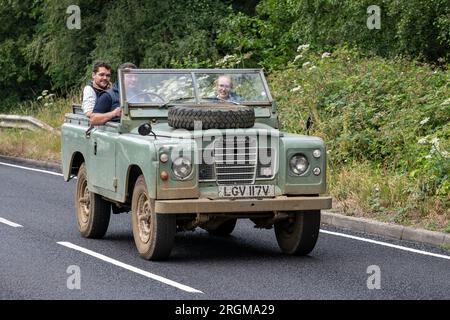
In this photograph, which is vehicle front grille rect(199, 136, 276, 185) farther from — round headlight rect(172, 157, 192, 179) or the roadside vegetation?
the roadside vegetation

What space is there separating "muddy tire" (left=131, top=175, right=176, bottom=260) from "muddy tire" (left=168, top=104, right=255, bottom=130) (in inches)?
28.4

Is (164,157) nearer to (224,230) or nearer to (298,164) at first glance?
(298,164)

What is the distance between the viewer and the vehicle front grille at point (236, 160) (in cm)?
1231

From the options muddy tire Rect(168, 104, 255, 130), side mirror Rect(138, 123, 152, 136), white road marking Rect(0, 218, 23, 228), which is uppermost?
muddy tire Rect(168, 104, 255, 130)

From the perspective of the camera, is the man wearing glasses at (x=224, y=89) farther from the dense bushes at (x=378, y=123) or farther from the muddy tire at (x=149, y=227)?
the dense bushes at (x=378, y=123)

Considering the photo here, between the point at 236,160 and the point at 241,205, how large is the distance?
0.47 metres

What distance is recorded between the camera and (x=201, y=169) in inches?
484

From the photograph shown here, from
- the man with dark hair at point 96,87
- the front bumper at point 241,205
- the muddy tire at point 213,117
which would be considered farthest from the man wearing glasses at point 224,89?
the front bumper at point 241,205

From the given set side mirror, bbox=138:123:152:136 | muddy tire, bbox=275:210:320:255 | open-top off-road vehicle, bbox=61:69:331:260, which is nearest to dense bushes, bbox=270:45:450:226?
muddy tire, bbox=275:210:320:255

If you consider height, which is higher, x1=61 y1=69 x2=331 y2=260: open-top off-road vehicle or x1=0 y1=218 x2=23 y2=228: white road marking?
x1=61 y1=69 x2=331 y2=260: open-top off-road vehicle

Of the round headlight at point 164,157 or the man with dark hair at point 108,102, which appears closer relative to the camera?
the round headlight at point 164,157

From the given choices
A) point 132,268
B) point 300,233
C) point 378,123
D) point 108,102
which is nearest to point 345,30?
point 378,123

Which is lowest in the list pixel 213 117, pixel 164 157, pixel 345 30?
pixel 164 157

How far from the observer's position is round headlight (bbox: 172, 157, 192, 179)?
1209 centimetres
